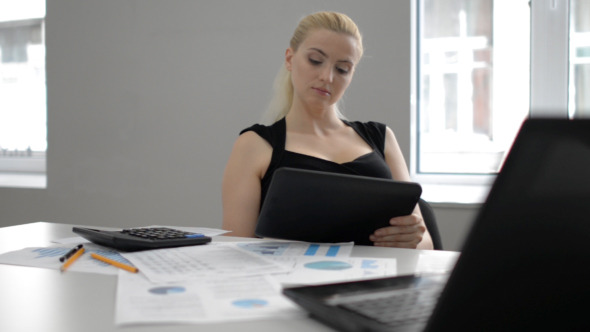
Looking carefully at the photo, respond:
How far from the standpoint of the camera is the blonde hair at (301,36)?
1838mm

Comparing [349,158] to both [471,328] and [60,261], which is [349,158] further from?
[471,328]

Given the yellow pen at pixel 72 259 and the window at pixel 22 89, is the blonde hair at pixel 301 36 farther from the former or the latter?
the window at pixel 22 89

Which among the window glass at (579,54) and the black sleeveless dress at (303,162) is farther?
the window glass at (579,54)

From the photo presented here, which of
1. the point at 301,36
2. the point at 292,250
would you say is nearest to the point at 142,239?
the point at 292,250

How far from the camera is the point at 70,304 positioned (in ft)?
2.41

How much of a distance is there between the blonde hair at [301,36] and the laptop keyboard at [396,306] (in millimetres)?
1301

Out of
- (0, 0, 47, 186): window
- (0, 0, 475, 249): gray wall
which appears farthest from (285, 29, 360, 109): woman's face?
(0, 0, 47, 186): window

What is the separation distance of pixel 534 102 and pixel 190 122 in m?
1.80

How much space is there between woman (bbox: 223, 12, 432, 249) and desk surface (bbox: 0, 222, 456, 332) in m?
0.68

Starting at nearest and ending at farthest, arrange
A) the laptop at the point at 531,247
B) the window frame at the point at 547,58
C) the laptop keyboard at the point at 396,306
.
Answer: the laptop at the point at 531,247 < the laptop keyboard at the point at 396,306 < the window frame at the point at 547,58

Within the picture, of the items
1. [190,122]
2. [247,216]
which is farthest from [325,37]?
[190,122]

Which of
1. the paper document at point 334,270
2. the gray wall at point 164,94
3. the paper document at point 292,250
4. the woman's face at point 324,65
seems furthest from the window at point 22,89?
the paper document at point 334,270

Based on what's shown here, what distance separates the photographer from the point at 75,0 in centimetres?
348

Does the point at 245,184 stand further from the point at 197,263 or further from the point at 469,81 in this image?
the point at 469,81
